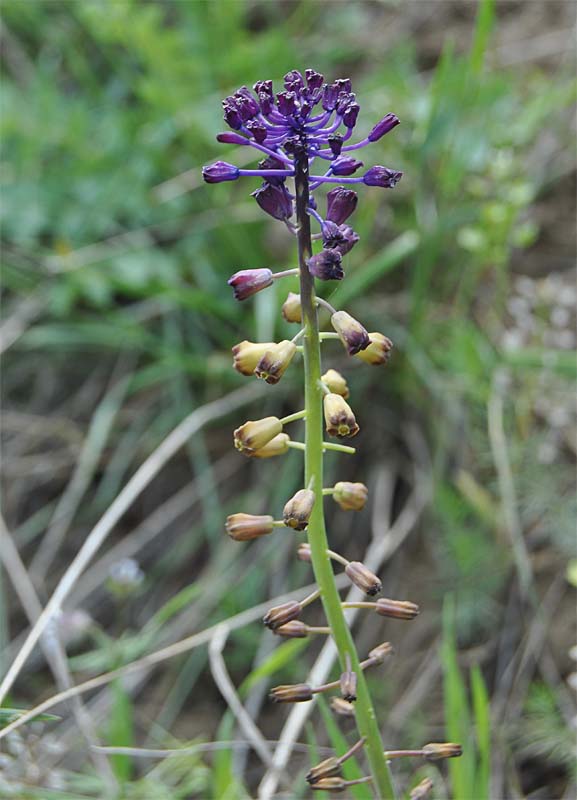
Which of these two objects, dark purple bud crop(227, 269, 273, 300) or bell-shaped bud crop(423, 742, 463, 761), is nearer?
dark purple bud crop(227, 269, 273, 300)

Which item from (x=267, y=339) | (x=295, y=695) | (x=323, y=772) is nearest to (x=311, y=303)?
(x=295, y=695)

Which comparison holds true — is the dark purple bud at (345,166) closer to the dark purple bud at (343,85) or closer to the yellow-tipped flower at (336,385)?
the dark purple bud at (343,85)

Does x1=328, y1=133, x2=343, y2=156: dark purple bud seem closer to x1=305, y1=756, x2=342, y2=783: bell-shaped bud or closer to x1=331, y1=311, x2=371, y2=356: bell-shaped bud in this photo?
x1=331, y1=311, x2=371, y2=356: bell-shaped bud

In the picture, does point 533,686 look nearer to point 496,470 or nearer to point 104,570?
point 496,470

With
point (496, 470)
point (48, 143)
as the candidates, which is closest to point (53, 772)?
point (496, 470)

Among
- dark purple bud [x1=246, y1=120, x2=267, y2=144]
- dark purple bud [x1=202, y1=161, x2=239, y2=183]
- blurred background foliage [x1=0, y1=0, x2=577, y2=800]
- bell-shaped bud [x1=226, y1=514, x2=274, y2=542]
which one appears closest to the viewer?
dark purple bud [x1=246, y1=120, x2=267, y2=144]

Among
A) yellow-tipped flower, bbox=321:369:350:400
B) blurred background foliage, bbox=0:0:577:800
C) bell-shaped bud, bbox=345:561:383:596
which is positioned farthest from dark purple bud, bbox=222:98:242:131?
blurred background foliage, bbox=0:0:577:800
